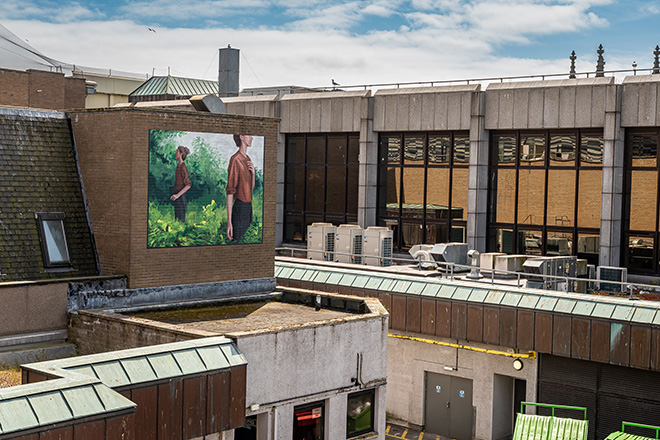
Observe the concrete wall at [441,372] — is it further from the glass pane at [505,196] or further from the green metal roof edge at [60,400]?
the green metal roof edge at [60,400]

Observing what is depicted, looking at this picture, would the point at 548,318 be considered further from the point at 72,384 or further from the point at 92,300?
the point at 72,384

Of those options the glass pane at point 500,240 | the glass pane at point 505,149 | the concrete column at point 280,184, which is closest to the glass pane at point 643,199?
the glass pane at point 505,149

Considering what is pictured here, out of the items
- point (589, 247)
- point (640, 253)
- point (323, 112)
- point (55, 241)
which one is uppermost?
point (323, 112)

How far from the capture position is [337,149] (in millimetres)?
40344

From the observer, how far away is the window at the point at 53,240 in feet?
69.8

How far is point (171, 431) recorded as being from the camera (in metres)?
16.1

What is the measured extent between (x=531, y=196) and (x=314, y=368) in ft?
58.1

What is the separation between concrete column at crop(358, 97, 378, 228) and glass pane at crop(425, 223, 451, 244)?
2740mm

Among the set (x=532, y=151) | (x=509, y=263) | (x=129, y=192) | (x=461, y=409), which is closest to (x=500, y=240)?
(x=532, y=151)

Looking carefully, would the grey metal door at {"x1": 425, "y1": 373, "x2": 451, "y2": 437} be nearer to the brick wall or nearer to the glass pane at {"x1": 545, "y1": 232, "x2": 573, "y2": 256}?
the glass pane at {"x1": 545, "y1": 232, "x2": 573, "y2": 256}

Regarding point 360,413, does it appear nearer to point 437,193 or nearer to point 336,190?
point 437,193

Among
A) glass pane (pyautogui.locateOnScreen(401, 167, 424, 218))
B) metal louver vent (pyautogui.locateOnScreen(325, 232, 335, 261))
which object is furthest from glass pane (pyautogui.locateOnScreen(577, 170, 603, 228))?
metal louver vent (pyautogui.locateOnScreen(325, 232, 335, 261))

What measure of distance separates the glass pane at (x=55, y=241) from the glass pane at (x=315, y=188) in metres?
20.3

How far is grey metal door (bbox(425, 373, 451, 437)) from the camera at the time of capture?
101ft
